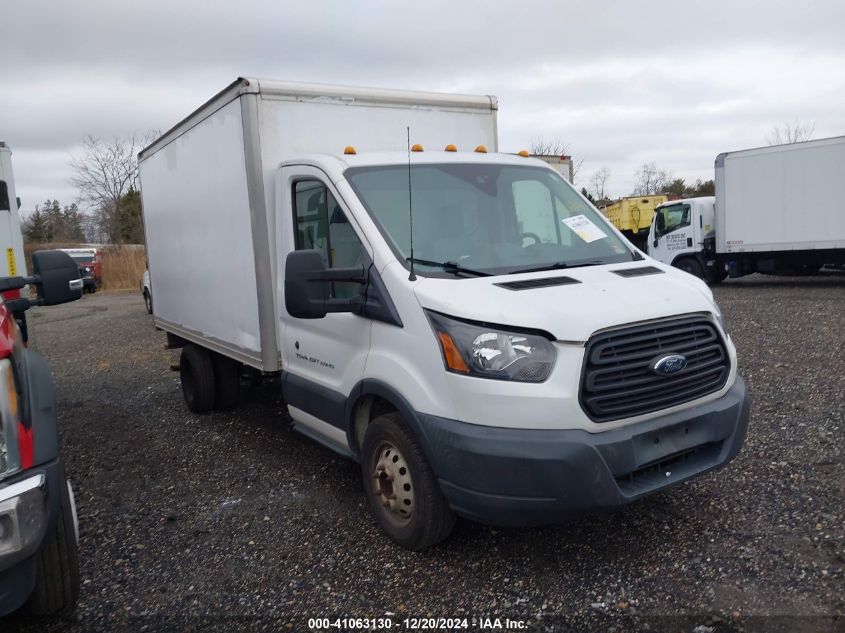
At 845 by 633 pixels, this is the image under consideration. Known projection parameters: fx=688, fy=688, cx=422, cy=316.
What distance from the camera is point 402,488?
148 inches

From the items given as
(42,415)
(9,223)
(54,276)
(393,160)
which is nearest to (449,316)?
(393,160)

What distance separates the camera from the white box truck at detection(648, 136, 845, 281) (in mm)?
15773

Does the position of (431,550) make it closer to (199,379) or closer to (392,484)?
(392,484)

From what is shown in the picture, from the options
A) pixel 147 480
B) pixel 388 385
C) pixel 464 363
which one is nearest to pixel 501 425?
pixel 464 363

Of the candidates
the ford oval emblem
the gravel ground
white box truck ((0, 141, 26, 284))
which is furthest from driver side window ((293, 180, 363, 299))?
white box truck ((0, 141, 26, 284))

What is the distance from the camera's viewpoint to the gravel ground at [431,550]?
3266 mm

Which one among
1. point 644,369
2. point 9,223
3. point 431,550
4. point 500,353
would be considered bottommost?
point 431,550

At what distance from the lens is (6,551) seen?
8.38 feet

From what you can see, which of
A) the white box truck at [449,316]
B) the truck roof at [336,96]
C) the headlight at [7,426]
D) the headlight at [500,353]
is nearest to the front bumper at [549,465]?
the white box truck at [449,316]

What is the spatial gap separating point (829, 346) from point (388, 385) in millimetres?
7371

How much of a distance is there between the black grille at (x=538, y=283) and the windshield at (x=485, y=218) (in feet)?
0.88

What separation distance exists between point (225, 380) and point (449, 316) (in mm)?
4171

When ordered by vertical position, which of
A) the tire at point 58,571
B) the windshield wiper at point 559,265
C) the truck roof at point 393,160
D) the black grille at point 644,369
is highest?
the truck roof at point 393,160

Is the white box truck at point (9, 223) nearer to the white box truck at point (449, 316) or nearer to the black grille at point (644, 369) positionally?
the white box truck at point (449, 316)
